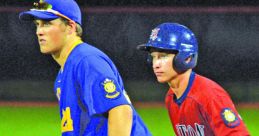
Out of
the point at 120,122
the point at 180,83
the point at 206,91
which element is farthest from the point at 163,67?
the point at 120,122

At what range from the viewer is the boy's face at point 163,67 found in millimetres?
4113

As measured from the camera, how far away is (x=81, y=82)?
3125 mm

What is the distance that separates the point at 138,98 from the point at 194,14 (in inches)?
65.9

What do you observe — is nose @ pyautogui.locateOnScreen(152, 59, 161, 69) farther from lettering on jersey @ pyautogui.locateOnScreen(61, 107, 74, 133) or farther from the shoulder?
lettering on jersey @ pyautogui.locateOnScreen(61, 107, 74, 133)

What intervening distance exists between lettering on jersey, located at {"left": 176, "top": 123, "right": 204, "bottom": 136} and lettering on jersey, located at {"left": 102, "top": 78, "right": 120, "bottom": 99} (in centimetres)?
106

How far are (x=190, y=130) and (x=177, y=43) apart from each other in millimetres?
592

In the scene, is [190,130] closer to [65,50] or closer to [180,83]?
[180,83]

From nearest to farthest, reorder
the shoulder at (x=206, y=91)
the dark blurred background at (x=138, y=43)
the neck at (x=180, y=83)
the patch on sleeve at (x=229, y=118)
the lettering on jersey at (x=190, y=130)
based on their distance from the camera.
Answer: the patch on sleeve at (x=229, y=118), the shoulder at (x=206, y=91), the lettering on jersey at (x=190, y=130), the neck at (x=180, y=83), the dark blurred background at (x=138, y=43)

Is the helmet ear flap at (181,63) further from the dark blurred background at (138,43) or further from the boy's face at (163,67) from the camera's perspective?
the dark blurred background at (138,43)

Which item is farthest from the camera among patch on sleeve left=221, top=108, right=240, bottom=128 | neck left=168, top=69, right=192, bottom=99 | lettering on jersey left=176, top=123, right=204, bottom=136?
neck left=168, top=69, right=192, bottom=99

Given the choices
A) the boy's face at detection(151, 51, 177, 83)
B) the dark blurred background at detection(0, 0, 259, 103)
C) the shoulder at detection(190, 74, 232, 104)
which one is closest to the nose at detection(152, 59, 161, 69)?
the boy's face at detection(151, 51, 177, 83)

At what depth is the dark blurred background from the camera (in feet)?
33.8

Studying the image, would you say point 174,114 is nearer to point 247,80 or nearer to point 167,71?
point 167,71

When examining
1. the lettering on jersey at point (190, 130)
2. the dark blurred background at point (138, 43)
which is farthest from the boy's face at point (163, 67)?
the dark blurred background at point (138, 43)
